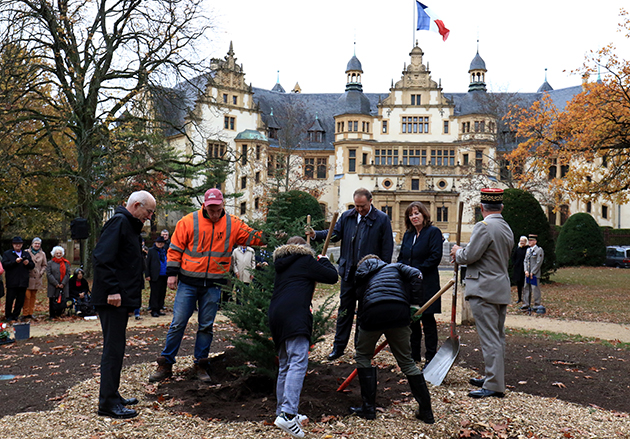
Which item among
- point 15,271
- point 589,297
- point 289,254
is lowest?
point 589,297

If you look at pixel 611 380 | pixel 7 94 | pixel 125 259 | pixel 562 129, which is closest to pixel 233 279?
pixel 125 259

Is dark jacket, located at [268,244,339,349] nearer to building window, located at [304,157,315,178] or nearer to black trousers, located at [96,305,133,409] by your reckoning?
black trousers, located at [96,305,133,409]

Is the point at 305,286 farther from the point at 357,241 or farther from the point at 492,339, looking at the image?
the point at 492,339

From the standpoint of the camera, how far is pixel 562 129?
60.1 feet

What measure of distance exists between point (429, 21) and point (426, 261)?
18.0 m

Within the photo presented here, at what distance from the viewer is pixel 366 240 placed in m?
6.31

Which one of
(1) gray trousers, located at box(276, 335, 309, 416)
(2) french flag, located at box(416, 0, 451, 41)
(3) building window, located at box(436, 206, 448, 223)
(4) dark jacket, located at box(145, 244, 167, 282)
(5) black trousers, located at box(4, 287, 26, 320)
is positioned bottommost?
(5) black trousers, located at box(4, 287, 26, 320)

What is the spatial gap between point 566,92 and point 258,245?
53822 millimetres

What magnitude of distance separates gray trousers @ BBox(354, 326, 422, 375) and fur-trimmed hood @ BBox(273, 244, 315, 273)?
0.88 meters

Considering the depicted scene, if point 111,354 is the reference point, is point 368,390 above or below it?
below

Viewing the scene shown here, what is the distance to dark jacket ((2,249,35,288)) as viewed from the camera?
1154 centimetres

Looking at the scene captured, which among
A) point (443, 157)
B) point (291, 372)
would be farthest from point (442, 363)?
point (443, 157)

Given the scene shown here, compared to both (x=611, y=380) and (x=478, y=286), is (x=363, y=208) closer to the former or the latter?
(x=478, y=286)

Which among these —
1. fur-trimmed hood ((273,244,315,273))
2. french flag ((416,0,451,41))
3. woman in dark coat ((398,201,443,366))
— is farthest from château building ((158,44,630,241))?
fur-trimmed hood ((273,244,315,273))
